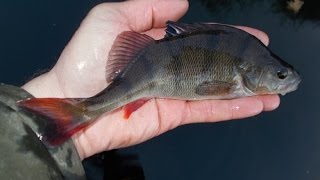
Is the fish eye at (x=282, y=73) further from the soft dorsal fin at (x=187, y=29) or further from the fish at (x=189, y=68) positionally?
the soft dorsal fin at (x=187, y=29)

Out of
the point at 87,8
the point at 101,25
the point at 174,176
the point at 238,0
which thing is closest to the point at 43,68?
the point at 87,8

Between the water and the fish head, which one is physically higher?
the fish head

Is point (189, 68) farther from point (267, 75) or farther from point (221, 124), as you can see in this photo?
point (221, 124)

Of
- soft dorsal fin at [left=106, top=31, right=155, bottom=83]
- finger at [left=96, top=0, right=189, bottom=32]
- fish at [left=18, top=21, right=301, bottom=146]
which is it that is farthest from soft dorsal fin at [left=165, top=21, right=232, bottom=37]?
finger at [left=96, top=0, right=189, bottom=32]

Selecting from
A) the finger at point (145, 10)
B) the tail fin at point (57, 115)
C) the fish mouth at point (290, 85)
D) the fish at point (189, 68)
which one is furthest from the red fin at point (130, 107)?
the fish mouth at point (290, 85)

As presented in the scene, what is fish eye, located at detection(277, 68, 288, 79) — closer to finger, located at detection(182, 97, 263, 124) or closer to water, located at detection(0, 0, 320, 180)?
finger, located at detection(182, 97, 263, 124)

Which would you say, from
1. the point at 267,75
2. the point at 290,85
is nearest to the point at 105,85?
the point at 267,75
